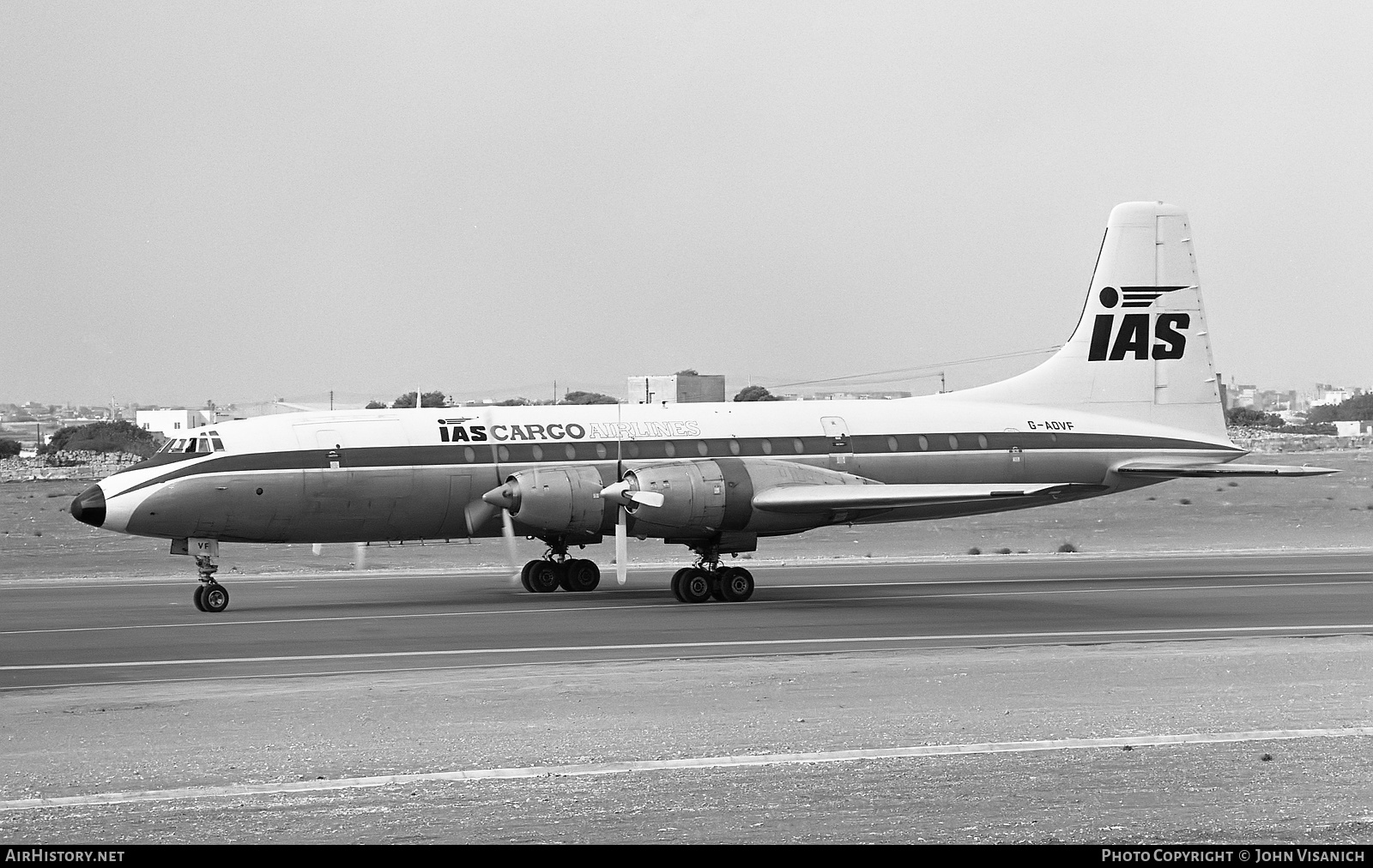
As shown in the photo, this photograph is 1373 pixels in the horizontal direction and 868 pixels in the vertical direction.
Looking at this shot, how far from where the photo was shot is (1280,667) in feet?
58.6

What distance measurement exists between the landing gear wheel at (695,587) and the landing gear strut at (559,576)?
3.48 m

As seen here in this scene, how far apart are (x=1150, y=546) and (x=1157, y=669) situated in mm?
33202

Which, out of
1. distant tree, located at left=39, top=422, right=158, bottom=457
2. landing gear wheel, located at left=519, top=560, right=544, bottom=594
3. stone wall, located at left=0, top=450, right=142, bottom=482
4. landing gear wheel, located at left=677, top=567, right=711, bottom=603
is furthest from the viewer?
distant tree, located at left=39, top=422, right=158, bottom=457

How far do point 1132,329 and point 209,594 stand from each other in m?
22.0

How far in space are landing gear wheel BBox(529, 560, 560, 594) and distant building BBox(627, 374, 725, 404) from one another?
5.65 m

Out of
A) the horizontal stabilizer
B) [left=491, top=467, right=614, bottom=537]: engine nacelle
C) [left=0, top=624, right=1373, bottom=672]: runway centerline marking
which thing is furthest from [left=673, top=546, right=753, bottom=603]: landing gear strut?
the horizontal stabilizer

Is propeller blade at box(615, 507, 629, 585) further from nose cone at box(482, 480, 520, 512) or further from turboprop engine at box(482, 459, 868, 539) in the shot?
nose cone at box(482, 480, 520, 512)

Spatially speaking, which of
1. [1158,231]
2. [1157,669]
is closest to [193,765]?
[1157,669]

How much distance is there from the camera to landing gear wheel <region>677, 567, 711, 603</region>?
27.6 meters

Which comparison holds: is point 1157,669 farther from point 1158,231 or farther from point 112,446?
point 112,446

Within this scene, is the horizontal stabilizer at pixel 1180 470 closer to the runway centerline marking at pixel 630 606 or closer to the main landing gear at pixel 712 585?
the runway centerline marking at pixel 630 606

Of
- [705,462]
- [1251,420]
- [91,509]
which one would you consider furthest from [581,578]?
[1251,420]

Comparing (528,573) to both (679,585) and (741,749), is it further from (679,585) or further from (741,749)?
(741,749)

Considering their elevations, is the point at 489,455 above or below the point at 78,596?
above
